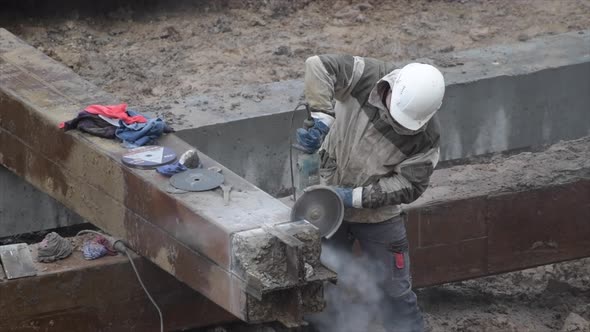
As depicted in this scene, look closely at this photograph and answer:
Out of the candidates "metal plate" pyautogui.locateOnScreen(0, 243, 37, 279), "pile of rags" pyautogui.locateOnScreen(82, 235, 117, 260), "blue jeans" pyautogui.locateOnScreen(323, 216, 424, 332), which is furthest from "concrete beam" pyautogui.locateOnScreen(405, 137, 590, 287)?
"metal plate" pyautogui.locateOnScreen(0, 243, 37, 279)

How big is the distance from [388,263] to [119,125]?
1820 millimetres

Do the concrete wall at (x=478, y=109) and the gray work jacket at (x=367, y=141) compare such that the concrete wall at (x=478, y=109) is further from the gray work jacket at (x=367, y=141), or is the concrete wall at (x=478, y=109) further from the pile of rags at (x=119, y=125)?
the gray work jacket at (x=367, y=141)

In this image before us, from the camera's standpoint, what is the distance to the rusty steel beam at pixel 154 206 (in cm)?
540

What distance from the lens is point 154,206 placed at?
6059mm

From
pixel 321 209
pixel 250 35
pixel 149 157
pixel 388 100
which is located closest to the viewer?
pixel 321 209

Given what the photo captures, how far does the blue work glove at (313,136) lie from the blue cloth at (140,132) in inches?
37.6

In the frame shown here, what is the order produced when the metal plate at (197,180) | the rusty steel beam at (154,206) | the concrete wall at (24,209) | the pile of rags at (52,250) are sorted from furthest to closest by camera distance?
the concrete wall at (24,209)
the pile of rags at (52,250)
the metal plate at (197,180)
the rusty steel beam at (154,206)

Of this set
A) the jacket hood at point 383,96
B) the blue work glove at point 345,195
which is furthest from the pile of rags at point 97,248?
the jacket hood at point 383,96

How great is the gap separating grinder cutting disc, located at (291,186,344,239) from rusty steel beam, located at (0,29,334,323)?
0.29 ft

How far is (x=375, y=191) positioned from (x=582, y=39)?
5.09 m

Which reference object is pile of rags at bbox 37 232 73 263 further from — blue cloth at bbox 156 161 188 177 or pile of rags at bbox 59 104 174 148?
blue cloth at bbox 156 161 188 177

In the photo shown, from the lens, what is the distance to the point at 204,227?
5.65 m

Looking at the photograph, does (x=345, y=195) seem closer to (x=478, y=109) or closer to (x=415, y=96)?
(x=415, y=96)

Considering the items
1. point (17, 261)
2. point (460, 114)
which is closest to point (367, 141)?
point (17, 261)
